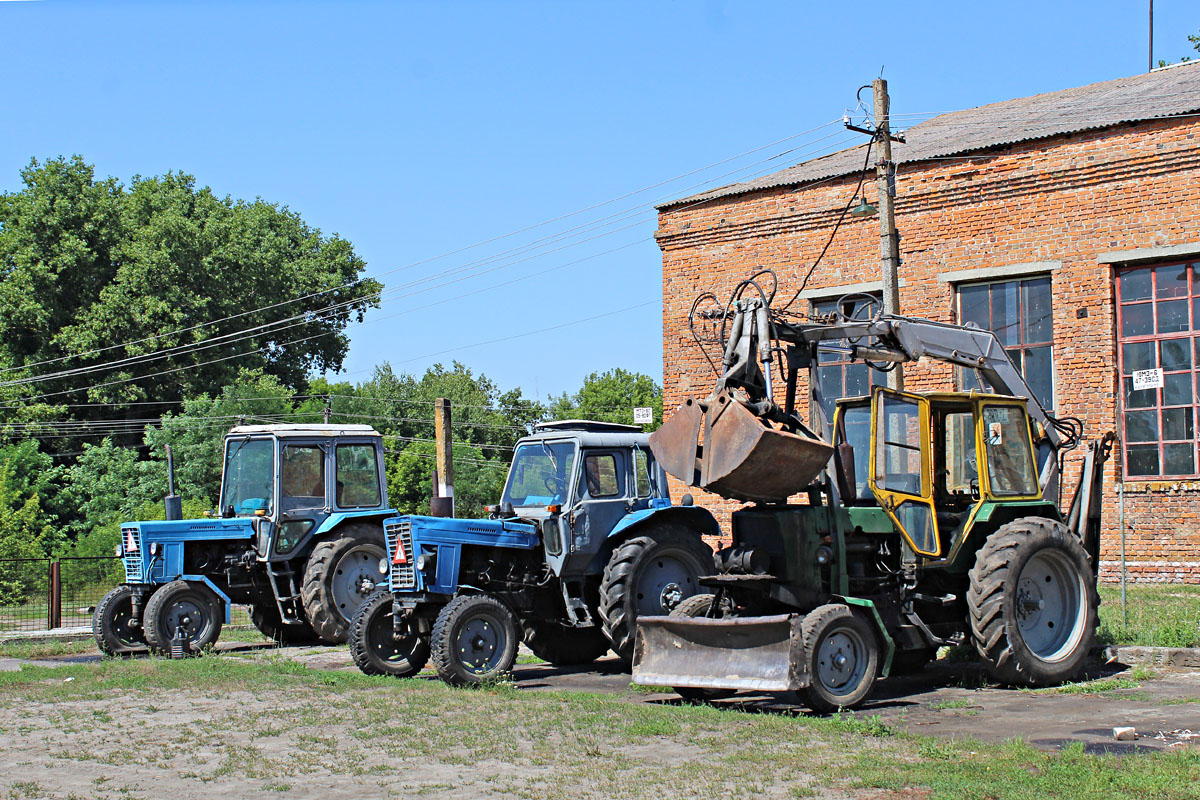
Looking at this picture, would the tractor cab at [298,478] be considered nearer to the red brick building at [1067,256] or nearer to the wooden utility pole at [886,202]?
the wooden utility pole at [886,202]

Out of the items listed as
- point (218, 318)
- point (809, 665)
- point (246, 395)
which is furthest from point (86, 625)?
point (218, 318)

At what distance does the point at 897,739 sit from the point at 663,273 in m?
17.0

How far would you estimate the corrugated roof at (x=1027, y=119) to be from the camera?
19516 millimetres

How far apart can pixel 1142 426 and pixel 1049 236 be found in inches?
132

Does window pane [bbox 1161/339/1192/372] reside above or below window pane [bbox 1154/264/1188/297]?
below

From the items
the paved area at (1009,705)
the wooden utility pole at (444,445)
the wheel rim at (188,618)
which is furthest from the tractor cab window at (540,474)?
the wooden utility pole at (444,445)

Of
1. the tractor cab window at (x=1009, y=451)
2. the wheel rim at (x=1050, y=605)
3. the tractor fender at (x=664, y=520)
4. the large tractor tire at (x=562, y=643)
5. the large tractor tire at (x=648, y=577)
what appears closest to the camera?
the wheel rim at (x=1050, y=605)

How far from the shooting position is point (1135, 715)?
27.6 ft

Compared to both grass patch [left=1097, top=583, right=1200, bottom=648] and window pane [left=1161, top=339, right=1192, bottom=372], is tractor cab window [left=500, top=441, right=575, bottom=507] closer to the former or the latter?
grass patch [left=1097, top=583, right=1200, bottom=648]

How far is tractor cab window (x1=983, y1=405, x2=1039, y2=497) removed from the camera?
1051 cm

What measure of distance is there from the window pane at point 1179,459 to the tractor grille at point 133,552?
14726 mm

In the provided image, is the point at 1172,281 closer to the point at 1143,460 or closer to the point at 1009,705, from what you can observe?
the point at 1143,460

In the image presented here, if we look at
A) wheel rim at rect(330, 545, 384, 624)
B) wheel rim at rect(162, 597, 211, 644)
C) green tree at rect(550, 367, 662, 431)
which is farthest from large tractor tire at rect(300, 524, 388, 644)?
green tree at rect(550, 367, 662, 431)

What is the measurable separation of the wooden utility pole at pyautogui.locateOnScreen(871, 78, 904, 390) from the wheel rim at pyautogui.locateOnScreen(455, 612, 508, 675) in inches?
289
